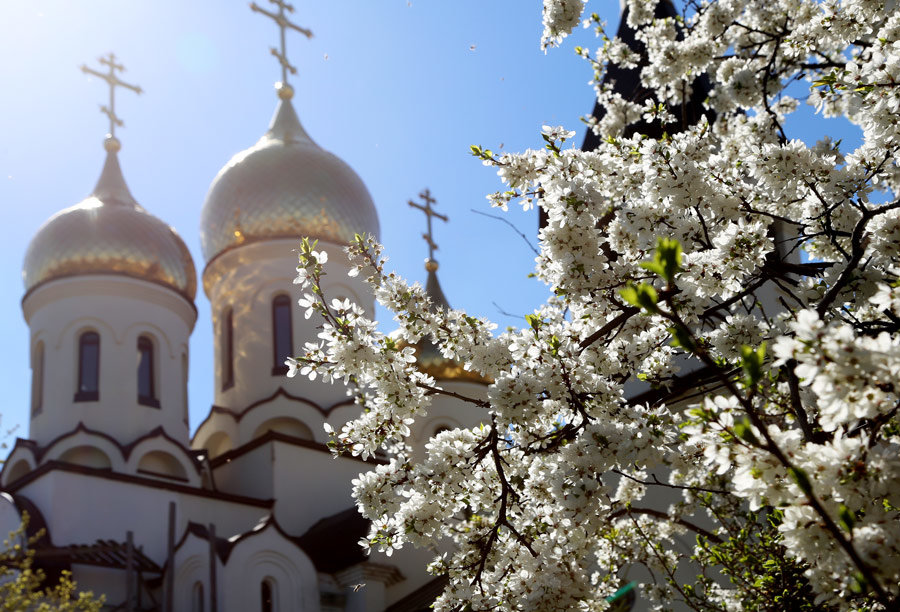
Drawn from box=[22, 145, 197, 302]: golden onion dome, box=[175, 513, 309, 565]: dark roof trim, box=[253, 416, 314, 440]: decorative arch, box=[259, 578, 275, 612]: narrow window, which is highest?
box=[22, 145, 197, 302]: golden onion dome

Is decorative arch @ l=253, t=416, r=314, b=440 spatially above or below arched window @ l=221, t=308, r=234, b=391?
below

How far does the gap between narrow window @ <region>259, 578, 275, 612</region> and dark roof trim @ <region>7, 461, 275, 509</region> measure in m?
2.22

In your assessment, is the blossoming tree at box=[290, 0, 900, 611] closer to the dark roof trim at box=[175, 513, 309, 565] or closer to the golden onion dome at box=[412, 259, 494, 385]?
the dark roof trim at box=[175, 513, 309, 565]

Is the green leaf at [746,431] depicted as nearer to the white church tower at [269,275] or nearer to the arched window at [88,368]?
the arched window at [88,368]

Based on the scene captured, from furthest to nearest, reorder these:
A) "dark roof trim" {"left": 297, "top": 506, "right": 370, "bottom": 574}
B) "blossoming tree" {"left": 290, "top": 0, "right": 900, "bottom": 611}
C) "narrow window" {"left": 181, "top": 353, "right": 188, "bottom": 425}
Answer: "narrow window" {"left": 181, "top": 353, "right": 188, "bottom": 425}
"dark roof trim" {"left": 297, "top": 506, "right": 370, "bottom": 574}
"blossoming tree" {"left": 290, "top": 0, "right": 900, "bottom": 611}

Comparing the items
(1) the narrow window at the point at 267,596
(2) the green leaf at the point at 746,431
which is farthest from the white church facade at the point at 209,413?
(2) the green leaf at the point at 746,431

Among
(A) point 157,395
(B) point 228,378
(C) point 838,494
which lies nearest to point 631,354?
(C) point 838,494

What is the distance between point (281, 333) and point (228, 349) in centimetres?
123

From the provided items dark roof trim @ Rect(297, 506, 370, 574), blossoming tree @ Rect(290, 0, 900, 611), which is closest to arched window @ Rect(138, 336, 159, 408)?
dark roof trim @ Rect(297, 506, 370, 574)

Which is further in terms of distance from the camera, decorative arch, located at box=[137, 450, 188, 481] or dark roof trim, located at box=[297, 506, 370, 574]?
decorative arch, located at box=[137, 450, 188, 481]

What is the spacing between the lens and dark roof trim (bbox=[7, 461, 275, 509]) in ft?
47.6

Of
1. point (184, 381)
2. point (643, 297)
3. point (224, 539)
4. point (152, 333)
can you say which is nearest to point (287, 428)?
point (184, 381)

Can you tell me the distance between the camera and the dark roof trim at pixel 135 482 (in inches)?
571

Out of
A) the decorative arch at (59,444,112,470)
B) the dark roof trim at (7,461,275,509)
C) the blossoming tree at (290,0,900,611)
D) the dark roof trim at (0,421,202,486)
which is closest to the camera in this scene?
the blossoming tree at (290,0,900,611)
